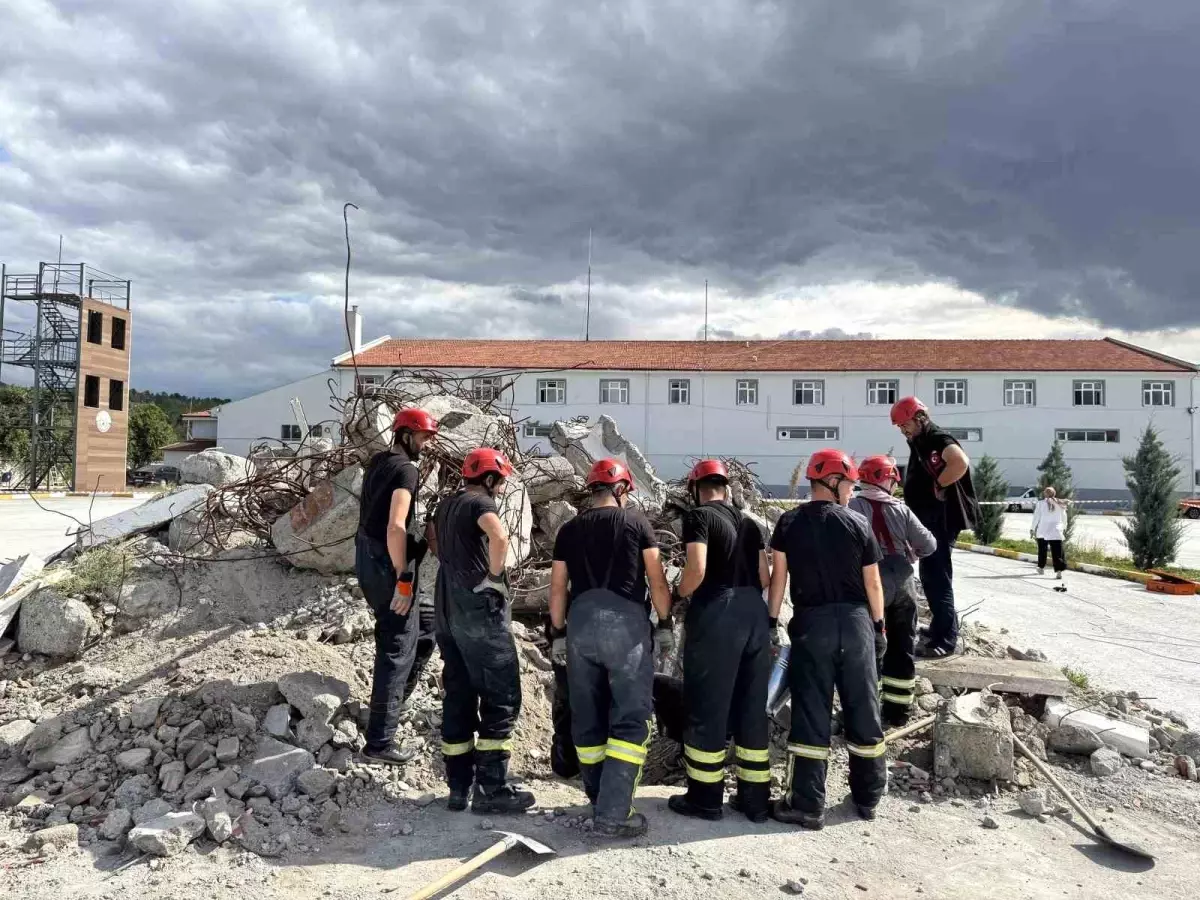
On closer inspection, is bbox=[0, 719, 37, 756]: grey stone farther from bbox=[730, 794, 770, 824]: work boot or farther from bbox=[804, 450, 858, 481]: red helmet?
bbox=[804, 450, 858, 481]: red helmet

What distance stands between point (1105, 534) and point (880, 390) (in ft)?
48.7

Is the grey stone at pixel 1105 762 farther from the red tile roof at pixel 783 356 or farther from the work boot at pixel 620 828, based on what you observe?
the red tile roof at pixel 783 356

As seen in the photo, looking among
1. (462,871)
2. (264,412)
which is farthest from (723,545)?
(264,412)

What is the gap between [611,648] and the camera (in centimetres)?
382

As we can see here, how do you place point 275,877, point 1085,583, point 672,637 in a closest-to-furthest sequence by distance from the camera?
point 275,877
point 672,637
point 1085,583

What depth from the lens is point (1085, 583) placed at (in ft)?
39.8

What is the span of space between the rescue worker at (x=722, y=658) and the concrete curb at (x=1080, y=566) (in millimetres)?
10669

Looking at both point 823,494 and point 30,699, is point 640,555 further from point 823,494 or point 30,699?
point 30,699

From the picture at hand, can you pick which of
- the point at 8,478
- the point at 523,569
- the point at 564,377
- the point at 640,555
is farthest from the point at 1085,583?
the point at 8,478

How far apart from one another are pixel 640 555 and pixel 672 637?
1.99 ft

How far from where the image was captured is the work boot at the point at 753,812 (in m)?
4.04

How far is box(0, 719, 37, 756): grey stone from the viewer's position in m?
4.66

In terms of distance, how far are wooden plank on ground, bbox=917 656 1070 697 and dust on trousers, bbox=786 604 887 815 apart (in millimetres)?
1644

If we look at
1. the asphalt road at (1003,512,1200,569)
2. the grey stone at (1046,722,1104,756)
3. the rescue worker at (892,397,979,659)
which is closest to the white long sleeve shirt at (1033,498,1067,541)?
the asphalt road at (1003,512,1200,569)
